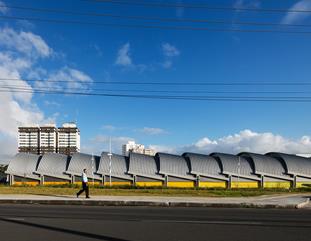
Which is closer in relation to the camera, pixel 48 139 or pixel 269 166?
pixel 269 166

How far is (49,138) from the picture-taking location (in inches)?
4651

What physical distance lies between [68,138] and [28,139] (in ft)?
40.9

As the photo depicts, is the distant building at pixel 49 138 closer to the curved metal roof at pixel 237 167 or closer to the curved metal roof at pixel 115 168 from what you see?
the curved metal roof at pixel 115 168

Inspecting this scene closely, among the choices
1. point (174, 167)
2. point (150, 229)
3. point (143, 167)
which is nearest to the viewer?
point (150, 229)

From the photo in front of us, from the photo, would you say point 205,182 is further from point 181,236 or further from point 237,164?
point 181,236

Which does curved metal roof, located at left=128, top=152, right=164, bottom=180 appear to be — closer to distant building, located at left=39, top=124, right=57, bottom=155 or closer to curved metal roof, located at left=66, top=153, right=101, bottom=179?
curved metal roof, located at left=66, top=153, right=101, bottom=179

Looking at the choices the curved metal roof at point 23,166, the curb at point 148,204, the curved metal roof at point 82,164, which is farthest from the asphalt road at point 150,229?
the curved metal roof at point 23,166

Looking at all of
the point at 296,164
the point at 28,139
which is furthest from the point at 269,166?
the point at 28,139

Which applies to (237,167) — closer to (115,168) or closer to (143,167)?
(143,167)

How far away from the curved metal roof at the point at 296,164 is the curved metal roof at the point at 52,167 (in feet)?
120

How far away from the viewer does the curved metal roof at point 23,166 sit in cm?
6612

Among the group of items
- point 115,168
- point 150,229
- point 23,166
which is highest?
point 23,166

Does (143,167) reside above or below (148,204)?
above

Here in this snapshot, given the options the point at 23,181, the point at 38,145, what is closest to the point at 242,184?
the point at 23,181
